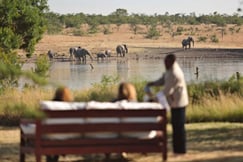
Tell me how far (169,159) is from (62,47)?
65698mm

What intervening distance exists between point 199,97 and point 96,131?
34.7 ft

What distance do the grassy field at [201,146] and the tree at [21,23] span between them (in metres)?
9.70

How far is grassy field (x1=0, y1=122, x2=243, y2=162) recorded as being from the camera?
332 inches

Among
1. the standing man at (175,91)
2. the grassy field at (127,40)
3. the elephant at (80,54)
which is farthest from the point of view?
the grassy field at (127,40)

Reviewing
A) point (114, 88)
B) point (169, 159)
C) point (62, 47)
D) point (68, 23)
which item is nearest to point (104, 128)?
point (169, 159)

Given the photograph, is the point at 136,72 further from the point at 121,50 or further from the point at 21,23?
the point at 121,50

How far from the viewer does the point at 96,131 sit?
738cm

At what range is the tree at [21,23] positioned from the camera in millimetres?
22828

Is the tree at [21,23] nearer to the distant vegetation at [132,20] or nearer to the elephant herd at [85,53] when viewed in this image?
the elephant herd at [85,53]

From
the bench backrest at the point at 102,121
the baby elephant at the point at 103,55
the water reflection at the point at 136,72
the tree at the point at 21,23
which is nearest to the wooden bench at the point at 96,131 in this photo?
the bench backrest at the point at 102,121

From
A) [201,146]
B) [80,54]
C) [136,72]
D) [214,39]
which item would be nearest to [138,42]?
[214,39]

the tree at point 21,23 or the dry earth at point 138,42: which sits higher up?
the tree at point 21,23

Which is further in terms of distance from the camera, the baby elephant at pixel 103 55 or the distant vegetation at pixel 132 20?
the distant vegetation at pixel 132 20

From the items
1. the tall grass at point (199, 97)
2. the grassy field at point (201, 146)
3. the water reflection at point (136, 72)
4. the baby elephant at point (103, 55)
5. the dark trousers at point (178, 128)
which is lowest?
the baby elephant at point (103, 55)
